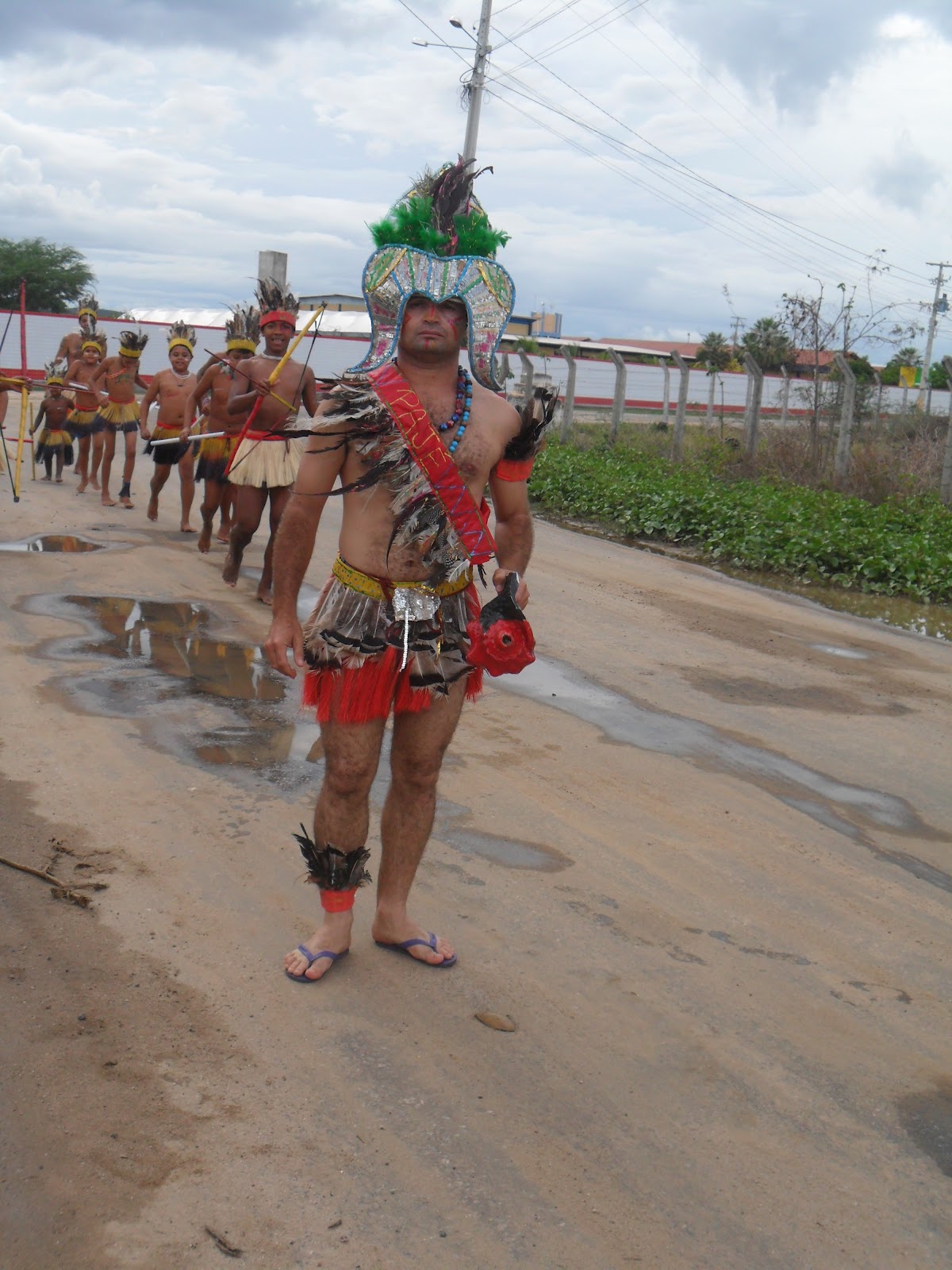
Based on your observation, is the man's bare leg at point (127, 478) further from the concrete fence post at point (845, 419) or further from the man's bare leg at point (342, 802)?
the man's bare leg at point (342, 802)

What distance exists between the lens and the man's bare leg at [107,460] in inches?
563

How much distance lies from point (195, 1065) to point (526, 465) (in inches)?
78.3

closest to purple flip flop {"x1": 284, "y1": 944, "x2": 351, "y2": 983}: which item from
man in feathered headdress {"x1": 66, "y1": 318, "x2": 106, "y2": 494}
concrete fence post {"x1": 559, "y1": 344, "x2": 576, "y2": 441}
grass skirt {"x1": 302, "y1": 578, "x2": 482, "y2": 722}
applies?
grass skirt {"x1": 302, "y1": 578, "x2": 482, "y2": 722}

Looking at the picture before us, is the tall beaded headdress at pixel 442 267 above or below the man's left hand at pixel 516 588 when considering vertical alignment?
above

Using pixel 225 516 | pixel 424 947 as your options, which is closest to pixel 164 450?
pixel 225 516

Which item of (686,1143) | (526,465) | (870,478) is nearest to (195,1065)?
(686,1143)

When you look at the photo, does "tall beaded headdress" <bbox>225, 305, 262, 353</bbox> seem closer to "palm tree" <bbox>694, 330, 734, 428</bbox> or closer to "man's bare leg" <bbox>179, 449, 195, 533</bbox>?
"man's bare leg" <bbox>179, 449, 195, 533</bbox>

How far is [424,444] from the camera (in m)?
3.66

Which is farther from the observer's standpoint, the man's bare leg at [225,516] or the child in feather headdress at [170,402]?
the child in feather headdress at [170,402]

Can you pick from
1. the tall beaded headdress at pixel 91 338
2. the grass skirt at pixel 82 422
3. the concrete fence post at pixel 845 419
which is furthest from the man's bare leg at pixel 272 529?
the concrete fence post at pixel 845 419

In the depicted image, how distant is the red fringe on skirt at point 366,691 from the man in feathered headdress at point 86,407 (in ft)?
39.4

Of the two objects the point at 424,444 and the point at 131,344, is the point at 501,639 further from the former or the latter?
the point at 131,344

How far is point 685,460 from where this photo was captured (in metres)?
19.8

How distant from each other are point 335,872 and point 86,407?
1297cm
